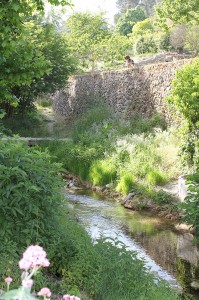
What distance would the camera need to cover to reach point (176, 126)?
574 inches

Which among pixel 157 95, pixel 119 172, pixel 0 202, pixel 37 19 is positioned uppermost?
pixel 37 19

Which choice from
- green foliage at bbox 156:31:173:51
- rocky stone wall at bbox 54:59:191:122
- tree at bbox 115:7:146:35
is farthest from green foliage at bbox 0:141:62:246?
tree at bbox 115:7:146:35

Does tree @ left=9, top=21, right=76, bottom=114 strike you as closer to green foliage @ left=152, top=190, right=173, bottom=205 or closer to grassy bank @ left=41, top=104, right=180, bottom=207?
grassy bank @ left=41, top=104, right=180, bottom=207

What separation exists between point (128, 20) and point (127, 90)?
3628 centimetres

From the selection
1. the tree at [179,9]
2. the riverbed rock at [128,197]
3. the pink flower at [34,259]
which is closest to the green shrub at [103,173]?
the riverbed rock at [128,197]

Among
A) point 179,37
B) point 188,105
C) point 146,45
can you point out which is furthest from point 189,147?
point 146,45

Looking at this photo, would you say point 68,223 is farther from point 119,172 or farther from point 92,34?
point 92,34

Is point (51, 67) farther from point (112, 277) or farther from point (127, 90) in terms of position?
point (112, 277)

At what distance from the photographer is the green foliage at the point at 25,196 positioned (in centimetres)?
427

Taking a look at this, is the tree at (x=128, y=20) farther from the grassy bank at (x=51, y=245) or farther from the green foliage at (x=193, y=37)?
the grassy bank at (x=51, y=245)

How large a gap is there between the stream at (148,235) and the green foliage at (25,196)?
3.64ft

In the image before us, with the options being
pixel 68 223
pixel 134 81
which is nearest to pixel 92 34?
pixel 134 81

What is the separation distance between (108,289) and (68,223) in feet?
5.84

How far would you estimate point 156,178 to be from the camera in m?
11.2
